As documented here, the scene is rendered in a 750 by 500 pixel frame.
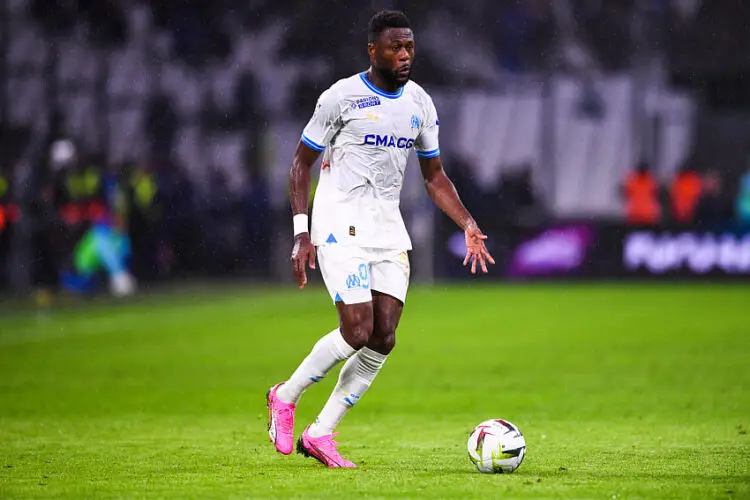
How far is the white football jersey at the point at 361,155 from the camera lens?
6.91 m

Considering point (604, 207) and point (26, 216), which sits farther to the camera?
point (604, 207)

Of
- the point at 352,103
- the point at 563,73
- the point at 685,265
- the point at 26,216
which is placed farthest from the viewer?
the point at 563,73

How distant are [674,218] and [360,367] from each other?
18199 millimetres

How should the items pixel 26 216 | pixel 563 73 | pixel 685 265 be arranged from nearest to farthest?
pixel 26 216 < pixel 685 265 < pixel 563 73

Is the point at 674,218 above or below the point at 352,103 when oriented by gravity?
below

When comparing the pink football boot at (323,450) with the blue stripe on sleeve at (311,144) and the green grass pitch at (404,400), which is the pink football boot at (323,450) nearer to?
the green grass pitch at (404,400)

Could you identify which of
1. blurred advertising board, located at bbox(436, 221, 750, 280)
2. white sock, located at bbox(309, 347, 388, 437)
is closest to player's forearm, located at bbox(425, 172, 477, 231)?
white sock, located at bbox(309, 347, 388, 437)

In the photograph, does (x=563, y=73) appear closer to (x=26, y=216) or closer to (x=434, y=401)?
(x=26, y=216)

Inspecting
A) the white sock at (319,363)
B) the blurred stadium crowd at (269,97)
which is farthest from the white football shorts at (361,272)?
the blurred stadium crowd at (269,97)

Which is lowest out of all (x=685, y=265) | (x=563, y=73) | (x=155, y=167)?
(x=685, y=265)

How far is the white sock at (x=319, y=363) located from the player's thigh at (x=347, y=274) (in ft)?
0.64

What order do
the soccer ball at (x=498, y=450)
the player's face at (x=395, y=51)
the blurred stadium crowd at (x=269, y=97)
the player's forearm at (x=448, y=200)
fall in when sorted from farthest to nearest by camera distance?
the blurred stadium crowd at (x=269, y=97)
the player's forearm at (x=448, y=200)
the player's face at (x=395, y=51)
the soccer ball at (x=498, y=450)

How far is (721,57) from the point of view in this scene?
88.2ft

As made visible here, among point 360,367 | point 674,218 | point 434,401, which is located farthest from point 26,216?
point 360,367
